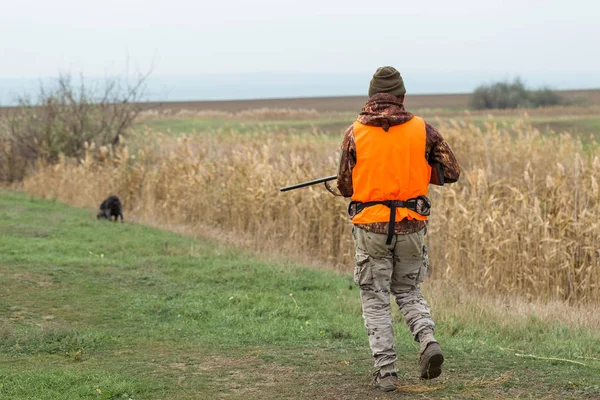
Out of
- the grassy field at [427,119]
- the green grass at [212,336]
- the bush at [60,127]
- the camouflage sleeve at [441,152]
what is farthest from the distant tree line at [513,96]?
the camouflage sleeve at [441,152]

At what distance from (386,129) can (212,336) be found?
12.0ft

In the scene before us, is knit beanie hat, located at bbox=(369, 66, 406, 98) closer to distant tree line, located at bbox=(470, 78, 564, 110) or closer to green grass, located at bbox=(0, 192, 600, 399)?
green grass, located at bbox=(0, 192, 600, 399)

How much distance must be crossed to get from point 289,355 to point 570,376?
2.46 meters

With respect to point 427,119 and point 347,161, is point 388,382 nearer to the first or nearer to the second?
point 347,161

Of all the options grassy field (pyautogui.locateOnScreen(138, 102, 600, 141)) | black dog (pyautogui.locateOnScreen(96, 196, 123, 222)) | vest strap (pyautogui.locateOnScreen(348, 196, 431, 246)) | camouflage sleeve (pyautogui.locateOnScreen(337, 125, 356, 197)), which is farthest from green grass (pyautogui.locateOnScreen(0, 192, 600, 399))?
grassy field (pyautogui.locateOnScreen(138, 102, 600, 141))

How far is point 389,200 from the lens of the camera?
6.12 meters

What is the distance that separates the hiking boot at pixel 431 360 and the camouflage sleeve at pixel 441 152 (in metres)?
1.24

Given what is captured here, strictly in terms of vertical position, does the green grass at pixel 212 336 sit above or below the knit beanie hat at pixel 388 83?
below

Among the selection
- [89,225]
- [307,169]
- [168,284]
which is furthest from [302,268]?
[89,225]

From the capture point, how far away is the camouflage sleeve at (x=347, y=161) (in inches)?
246

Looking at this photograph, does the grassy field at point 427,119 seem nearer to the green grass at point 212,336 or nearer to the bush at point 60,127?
the bush at point 60,127

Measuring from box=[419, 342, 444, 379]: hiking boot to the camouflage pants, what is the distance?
189 millimetres

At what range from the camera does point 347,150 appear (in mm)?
6258

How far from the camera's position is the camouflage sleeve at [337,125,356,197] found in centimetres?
624
